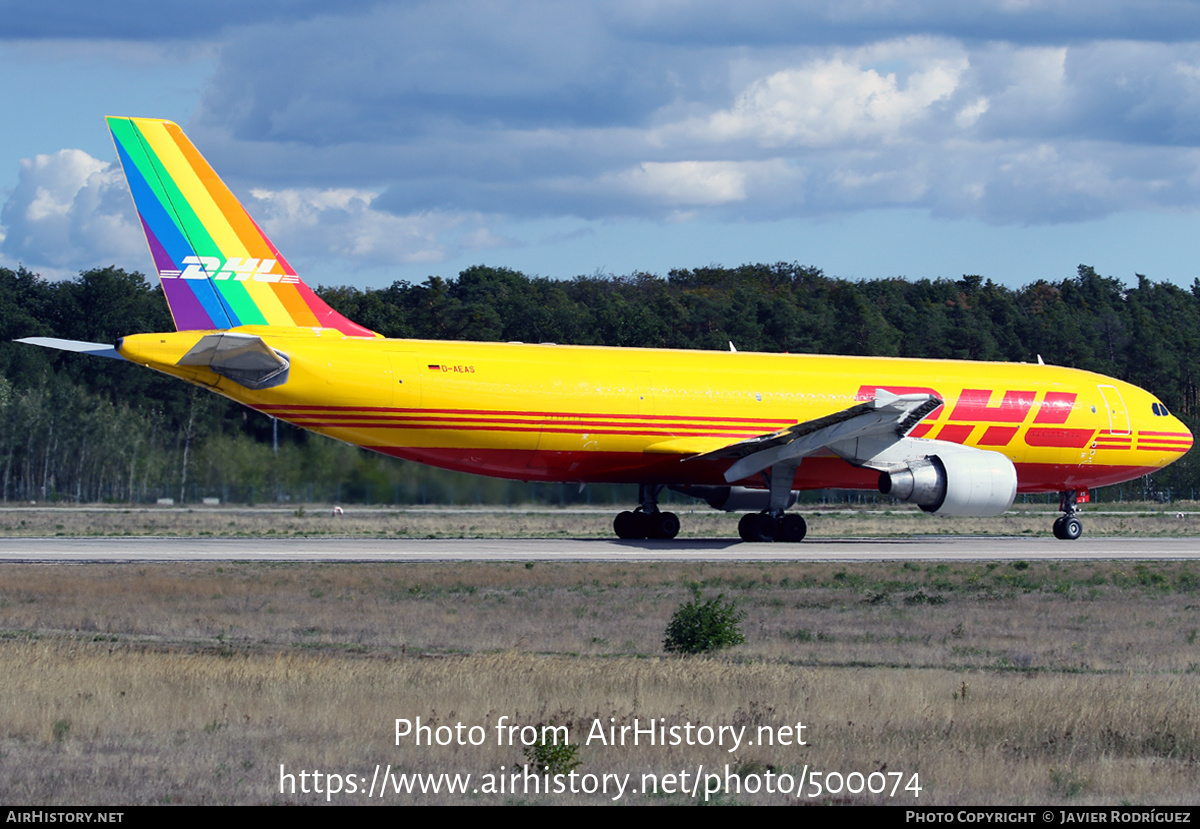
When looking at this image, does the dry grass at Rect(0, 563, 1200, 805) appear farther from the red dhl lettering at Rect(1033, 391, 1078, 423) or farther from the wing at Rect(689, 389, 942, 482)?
the red dhl lettering at Rect(1033, 391, 1078, 423)

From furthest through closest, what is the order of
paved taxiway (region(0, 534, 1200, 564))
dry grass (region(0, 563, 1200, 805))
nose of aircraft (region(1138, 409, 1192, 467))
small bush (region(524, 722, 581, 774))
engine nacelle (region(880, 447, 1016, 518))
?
nose of aircraft (region(1138, 409, 1192, 467)) < engine nacelle (region(880, 447, 1016, 518)) < paved taxiway (region(0, 534, 1200, 564)) < dry grass (region(0, 563, 1200, 805)) < small bush (region(524, 722, 581, 774))

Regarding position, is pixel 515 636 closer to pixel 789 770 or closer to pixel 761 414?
pixel 789 770

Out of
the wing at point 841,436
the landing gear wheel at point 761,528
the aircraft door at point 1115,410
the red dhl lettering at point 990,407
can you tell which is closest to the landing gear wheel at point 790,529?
the landing gear wheel at point 761,528

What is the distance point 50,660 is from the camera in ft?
42.3

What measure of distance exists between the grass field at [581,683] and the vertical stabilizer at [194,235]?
704 centimetres

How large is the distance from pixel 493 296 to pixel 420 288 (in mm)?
4575

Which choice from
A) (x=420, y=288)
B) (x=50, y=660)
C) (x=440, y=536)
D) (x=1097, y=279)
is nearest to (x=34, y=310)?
(x=420, y=288)

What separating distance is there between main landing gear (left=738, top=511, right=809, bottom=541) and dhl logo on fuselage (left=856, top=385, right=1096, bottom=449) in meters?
3.56

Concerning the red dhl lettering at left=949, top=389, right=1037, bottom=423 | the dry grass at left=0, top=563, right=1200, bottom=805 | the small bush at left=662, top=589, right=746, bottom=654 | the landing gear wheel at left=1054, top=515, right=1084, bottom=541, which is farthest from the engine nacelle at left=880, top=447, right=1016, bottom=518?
the small bush at left=662, top=589, right=746, bottom=654

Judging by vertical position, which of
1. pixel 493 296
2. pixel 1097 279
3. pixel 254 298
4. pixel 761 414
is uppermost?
pixel 1097 279

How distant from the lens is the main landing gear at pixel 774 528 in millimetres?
28828

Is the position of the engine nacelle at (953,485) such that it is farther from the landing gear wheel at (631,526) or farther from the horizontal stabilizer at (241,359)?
the horizontal stabilizer at (241,359)

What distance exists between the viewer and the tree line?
4394cm

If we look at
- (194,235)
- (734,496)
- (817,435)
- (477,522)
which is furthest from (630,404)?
(477,522)
